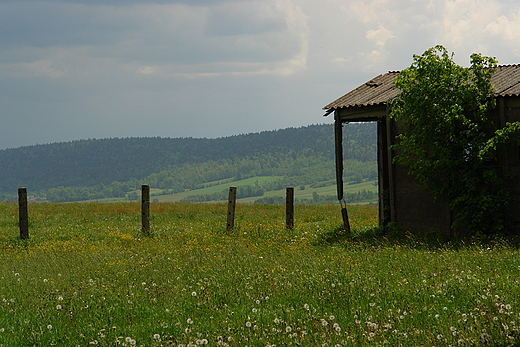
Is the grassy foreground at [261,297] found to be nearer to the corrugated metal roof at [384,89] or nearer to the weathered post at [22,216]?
the weathered post at [22,216]

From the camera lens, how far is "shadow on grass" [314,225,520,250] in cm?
1501

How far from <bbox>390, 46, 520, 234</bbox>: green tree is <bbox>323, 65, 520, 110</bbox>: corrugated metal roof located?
779mm

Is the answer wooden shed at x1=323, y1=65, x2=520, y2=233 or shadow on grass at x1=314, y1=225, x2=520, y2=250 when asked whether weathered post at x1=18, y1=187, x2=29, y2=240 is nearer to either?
shadow on grass at x1=314, y1=225, x2=520, y2=250

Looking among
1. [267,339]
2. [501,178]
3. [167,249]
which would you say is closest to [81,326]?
[267,339]

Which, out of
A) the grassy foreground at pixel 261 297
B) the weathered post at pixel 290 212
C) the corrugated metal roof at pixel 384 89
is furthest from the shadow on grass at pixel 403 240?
the corrugated metal roof at pixel 384 89

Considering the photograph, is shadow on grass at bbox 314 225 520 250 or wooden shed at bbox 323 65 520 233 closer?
shadow on grass at bbox 314 225 520 250

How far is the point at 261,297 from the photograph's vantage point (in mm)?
8930

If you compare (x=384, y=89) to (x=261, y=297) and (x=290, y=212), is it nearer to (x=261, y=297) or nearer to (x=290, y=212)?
(x=290, y=212)

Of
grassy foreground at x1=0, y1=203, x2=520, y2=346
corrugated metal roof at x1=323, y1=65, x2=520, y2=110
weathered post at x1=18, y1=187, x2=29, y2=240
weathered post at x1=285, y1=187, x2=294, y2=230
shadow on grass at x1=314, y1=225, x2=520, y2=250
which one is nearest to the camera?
grassy foreground at x1=0, y1=203, x2=520, y2=346

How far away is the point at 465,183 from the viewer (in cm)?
1633

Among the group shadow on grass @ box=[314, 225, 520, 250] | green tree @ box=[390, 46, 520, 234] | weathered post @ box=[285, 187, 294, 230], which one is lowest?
shadow on grass @ box=[314, 225, 520, 250]

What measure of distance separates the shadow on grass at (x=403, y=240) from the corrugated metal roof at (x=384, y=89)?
15.2 feet

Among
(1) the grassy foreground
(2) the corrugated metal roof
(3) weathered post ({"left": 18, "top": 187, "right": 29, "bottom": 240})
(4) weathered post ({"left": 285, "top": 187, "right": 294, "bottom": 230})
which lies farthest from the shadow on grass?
(3) weathered post ({"left": 18, "top": 187, "right": 29, "bottom": 240})

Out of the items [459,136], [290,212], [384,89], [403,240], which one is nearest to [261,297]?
[403,240]
